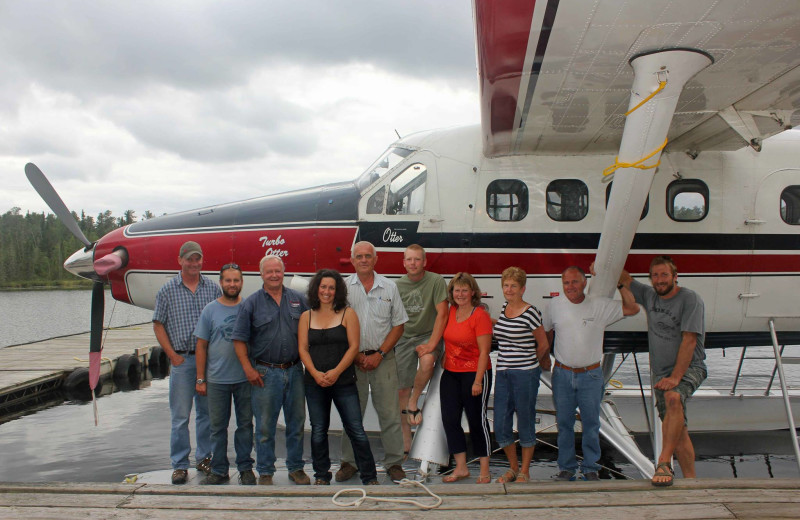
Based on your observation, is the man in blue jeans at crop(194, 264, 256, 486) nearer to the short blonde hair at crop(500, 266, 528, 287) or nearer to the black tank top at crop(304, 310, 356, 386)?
the black tank top at crop(304, 310, 356, 386)

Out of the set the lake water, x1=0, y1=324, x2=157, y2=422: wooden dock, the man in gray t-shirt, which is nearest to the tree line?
x1=0, y1=324, x2=157, y2=422: wooden dock

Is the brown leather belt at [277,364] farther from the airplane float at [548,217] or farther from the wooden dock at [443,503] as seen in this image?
the airplane float at [548,217]

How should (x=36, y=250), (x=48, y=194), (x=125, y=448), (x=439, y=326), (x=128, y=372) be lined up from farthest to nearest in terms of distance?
(x=36, y=250), (x=128, y=372), (x=125, y=448), (x=48, y=194), (x=439, y=326)

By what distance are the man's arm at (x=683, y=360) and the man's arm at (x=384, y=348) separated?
6.74ft

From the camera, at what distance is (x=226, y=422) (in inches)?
191

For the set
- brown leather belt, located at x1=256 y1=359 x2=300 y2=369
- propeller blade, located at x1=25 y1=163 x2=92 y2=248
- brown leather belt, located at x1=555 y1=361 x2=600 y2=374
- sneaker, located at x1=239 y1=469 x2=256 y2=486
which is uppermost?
propeller blade, located at x1=25 y1=163 x2=92 y2=248

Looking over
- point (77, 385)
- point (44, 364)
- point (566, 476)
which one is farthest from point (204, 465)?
point (44, 364)

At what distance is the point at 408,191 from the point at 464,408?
239cm

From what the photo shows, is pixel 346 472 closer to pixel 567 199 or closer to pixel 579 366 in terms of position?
pixel 579 366

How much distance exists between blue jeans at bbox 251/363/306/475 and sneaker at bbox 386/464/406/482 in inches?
28.1

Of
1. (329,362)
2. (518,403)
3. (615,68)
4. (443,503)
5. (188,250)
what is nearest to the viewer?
(443,503)

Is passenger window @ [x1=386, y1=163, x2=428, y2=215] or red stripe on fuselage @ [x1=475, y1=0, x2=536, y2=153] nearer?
red stripe on fuselage @ [x1=475, y1=0, x2=536, y2=153]

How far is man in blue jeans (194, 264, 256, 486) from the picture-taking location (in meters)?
4.72

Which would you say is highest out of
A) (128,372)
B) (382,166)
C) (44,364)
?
(382,166)
